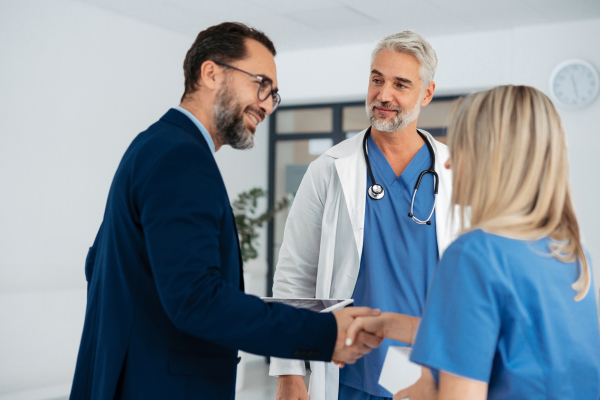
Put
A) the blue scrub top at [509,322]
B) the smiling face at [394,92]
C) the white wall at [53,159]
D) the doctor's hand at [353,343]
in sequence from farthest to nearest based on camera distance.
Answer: the white wall at [53,159] < the smiling face at [394,92] < the doctor's hand at [353,343] < the blue scrub top at [509,322]

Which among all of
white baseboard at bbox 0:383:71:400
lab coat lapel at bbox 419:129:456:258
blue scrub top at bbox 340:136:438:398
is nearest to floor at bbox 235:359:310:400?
white baseboard at bbox 0:383:71:400

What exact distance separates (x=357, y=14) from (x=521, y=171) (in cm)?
389

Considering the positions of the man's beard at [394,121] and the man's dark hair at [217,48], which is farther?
the man's beard at [394,121]

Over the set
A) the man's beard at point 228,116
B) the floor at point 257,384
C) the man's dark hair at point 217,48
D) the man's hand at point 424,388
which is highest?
the man's dark hair at point 217,48

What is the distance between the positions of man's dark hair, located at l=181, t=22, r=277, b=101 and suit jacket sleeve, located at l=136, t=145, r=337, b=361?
306 mm

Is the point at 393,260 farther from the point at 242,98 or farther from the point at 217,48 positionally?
the point at 217,48

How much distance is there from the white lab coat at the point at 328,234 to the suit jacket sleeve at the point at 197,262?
69cm

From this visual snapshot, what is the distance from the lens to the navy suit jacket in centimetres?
111

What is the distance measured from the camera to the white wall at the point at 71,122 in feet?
12.7

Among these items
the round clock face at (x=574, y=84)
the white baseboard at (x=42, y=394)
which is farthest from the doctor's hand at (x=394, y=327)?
the round clock face at (x=574, y=84)

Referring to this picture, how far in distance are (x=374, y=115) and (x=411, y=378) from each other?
109cm

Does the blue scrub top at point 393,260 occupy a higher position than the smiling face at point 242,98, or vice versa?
the smiling face at point 242,98

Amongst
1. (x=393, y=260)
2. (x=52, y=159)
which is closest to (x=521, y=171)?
(x=393, y=260)

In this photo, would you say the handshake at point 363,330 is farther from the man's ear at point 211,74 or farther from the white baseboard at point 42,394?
the white baseboard at point 42,394
